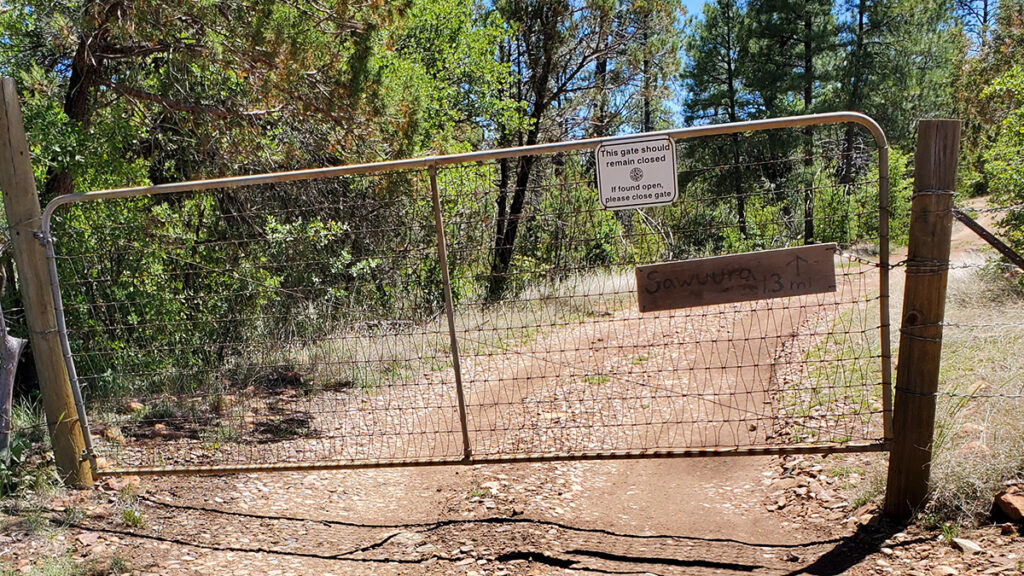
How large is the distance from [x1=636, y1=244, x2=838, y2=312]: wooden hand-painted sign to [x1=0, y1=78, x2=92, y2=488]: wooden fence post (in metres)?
3.89

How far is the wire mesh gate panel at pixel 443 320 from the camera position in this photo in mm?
4461

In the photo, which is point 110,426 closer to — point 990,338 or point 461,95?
point 990,338

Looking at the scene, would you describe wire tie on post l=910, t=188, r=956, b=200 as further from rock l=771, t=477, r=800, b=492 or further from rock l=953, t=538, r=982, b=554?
rock l=771, t=477, r=800, b=492

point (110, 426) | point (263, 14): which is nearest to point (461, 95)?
point (263, 14)

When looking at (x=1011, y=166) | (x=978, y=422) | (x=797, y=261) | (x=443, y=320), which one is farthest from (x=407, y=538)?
(x=1011, y=166)

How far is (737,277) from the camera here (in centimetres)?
408

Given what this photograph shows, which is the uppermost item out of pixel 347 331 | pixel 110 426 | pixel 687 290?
pixel 687 290

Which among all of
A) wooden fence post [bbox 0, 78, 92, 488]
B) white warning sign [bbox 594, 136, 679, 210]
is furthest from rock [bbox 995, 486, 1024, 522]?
wooden fence post [bbox 0, 78, 92, 488]

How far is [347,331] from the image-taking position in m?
6.82

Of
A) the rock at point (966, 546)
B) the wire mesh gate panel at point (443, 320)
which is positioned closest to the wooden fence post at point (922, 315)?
A: the wire mesh gate panel at point (443, 320)

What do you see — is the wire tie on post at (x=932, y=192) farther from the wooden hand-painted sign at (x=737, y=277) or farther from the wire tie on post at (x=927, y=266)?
the wooden hand-painted sign at (x=737, y=277)

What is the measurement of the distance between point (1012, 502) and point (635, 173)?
2.48 meters

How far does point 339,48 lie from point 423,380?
3731 millimetres

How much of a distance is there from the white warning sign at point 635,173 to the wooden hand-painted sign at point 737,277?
376 millimetres
